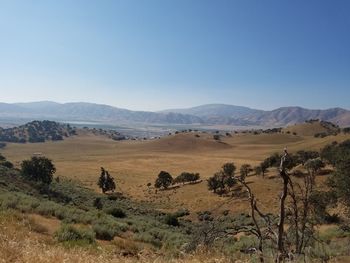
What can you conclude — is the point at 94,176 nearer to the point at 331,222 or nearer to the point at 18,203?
the point at 331,222

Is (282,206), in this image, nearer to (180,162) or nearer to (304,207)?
(304,207)

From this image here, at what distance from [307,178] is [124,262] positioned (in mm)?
3060

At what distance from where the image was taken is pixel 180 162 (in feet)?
430

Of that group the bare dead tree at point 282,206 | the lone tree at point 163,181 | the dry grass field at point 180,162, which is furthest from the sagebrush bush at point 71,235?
the lone tree at point 163,181

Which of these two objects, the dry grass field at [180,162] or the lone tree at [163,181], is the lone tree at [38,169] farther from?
the lone tree at [163,181]

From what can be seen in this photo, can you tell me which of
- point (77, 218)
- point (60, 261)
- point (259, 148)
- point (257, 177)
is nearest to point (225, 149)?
point (259, 148)

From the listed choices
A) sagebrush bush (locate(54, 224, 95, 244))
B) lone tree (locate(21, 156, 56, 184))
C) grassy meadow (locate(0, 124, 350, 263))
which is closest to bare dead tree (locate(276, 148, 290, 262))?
grassy meadow (locate(0, 124, 350, 263))

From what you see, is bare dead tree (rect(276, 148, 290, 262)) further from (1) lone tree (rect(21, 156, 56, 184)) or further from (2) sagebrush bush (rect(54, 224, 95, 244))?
(1) lone tree (rect(21, 156, 56, 184))

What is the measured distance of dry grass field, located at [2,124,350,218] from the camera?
2416 inches

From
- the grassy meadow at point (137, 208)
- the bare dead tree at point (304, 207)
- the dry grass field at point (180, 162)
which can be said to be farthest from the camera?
the dry grass field at point (180, 162)

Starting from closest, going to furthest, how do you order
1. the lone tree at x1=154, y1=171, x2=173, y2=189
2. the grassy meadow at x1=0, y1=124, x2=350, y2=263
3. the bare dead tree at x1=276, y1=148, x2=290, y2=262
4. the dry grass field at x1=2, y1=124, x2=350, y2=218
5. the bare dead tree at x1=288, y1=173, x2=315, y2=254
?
the bare dead tree at x1=276, y1=148, x2=290, y2=262 → the bare dead tree at x1=288, y1=173, x2=315, y2=254 → the grassy meadow at x1=0, y1=124, x2=350, y2=263 → the dry grass field at x1=2, y1=124, x2=350, y2=218 → the lone tree at x1=154, y1=171, x2=173, y2=189

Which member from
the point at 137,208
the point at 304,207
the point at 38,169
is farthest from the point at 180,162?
the point at 304,207

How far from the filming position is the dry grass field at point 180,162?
201ft

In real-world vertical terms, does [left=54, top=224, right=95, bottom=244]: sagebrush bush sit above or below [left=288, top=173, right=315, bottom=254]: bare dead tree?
below
